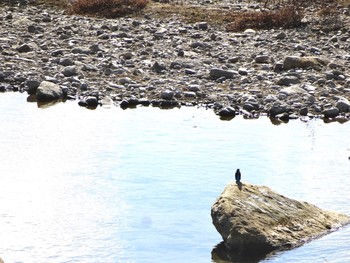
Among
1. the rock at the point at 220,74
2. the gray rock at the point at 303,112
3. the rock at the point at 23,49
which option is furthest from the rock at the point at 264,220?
the rock at the point at 23,49

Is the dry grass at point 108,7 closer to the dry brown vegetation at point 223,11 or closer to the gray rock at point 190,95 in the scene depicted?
the dry brown vegetation at point 223,11

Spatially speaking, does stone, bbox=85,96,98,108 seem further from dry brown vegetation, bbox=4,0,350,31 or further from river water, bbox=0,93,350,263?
dry brown vegetation, bbox=4,0,350,31

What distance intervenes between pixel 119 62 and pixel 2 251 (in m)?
15.7

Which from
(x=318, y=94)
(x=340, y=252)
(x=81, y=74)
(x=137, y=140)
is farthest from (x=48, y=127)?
(x=340, y=252)

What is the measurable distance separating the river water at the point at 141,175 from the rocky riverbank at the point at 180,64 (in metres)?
0.95

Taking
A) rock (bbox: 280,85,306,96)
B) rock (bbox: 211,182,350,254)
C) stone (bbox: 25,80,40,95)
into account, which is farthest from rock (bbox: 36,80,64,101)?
rock (bbox: 211,182,350,254)

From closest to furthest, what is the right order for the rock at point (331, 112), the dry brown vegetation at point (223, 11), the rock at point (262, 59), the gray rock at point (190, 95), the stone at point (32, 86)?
the rock at point (331, 112)
the gray rock at point (190, 95)
the stone at point (32, 86)
the rock at point (262, 59)
the dry brown vegetation at point (223, 11)

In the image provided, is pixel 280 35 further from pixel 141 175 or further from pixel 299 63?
pixel 141 175

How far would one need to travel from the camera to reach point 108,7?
41.2m

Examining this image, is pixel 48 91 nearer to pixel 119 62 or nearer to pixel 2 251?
pixel 119 62

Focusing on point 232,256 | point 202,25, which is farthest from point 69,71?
point 232,256

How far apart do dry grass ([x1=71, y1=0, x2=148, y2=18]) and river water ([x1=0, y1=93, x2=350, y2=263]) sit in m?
12.0

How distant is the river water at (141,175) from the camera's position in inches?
690

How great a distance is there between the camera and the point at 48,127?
25.9 metres
